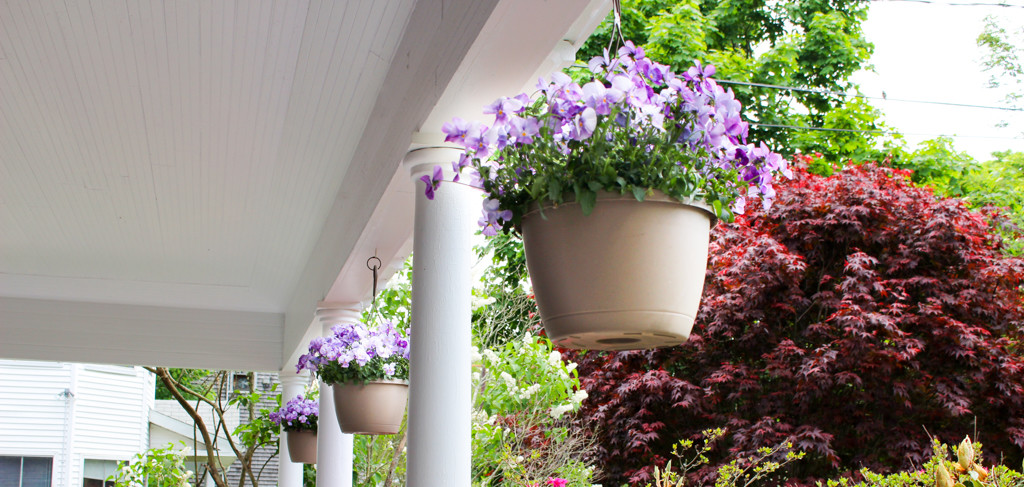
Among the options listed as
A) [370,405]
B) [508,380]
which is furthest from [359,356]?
[508,380]

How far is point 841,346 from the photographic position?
5.82 m

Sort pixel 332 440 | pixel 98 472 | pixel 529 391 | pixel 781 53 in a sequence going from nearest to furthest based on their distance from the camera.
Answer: pixel 332 440 < pixel 529 391 < pixel 781 53 < pixel 98 472

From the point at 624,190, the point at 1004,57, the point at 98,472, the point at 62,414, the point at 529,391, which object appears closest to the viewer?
the point at 624,190

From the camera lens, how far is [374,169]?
3041mm

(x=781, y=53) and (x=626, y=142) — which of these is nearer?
(x=626, y=142)

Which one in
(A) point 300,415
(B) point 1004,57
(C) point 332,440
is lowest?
(C) point 332,440

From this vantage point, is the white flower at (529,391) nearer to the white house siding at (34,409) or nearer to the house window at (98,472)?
the white house siding at (34,409)

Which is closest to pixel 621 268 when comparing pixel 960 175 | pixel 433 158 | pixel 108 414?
pixel 433 158

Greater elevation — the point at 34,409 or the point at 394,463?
the point at 34,409

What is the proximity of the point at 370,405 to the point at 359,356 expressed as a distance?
17 centimetres

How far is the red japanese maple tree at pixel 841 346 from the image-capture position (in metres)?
5.70

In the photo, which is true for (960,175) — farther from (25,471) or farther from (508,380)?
(25,471)

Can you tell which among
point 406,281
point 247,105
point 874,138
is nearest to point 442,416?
point 247,105

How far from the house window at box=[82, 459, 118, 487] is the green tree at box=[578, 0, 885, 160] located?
295 inches
